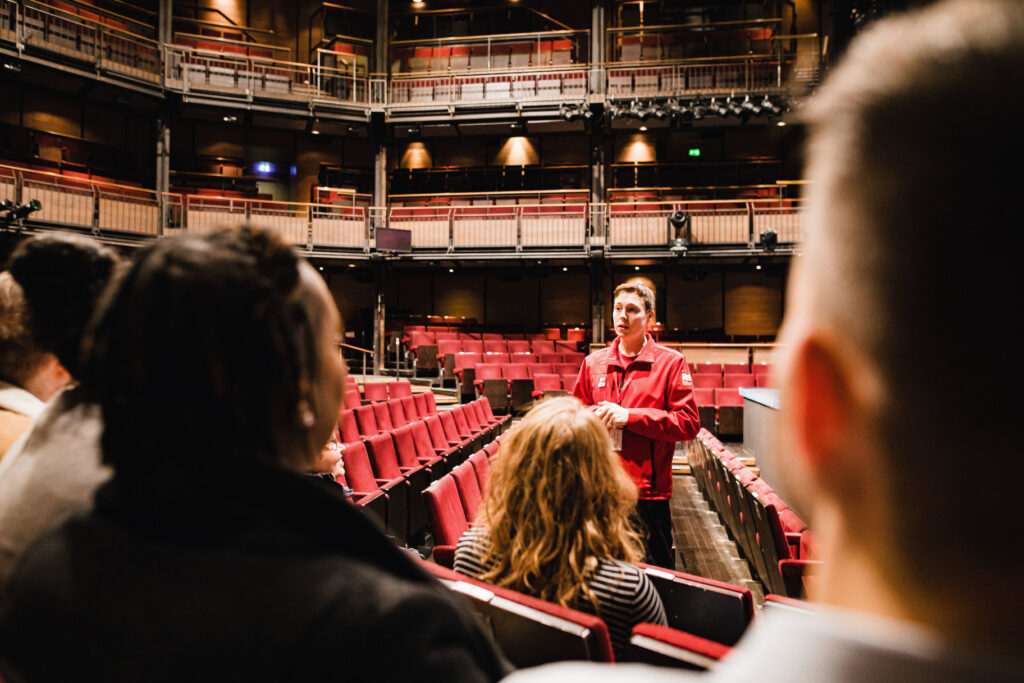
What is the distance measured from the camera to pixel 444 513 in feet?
8.16

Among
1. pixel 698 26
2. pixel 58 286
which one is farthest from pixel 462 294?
pixel 58 286

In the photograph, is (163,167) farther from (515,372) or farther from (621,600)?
(621,600)

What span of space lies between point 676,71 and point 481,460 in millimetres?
11744

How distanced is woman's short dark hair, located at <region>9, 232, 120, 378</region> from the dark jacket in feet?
2.36

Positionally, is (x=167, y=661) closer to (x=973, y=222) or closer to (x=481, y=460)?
(x=973, y=222)

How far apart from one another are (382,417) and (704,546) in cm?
322

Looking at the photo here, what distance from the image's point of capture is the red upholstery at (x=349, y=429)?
4656mm

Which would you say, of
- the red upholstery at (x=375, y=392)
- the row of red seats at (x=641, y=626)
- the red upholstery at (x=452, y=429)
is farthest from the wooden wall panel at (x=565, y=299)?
the row of red seats at (x=641, y=626)

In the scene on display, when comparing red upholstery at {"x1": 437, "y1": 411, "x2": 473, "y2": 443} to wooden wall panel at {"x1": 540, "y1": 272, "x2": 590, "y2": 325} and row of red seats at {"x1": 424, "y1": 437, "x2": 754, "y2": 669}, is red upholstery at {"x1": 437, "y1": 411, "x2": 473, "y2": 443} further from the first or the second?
wooden wall panel at {"x1": 540, "y1": 272, "x2": 590, "y2": 325}

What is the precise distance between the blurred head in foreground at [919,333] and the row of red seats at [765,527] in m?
2.04

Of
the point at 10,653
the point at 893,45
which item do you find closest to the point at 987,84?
the point at 893,45

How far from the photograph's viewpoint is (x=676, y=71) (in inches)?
485

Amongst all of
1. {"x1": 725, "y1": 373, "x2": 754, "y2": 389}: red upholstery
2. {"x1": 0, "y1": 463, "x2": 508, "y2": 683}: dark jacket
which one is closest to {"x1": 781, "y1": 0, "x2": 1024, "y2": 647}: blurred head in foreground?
{"x1": 0, "y1": 463, "x2": 508, "y2": 683}: dark jacket

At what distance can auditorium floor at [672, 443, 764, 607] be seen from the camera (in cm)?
344
